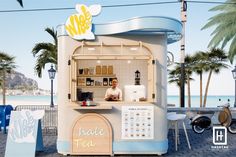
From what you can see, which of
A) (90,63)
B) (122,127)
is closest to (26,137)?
(122,127)

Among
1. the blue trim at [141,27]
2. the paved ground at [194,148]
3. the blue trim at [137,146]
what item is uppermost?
the blue trim at [141,27]

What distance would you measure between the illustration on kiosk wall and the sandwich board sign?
6.62 ft

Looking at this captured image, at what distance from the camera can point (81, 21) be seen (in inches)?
289

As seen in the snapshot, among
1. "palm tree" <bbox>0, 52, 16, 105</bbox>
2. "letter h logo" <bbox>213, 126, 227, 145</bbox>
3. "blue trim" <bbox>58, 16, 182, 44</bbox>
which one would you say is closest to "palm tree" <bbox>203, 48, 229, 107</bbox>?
"palm tree" <bbox>0, 52, 16, 105</bbox>

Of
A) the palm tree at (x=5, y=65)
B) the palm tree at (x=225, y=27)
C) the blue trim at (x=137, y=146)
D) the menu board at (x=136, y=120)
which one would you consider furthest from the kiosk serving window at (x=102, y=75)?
the palm tree at (x=5, y=65)

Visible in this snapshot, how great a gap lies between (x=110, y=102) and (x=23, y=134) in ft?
6.86

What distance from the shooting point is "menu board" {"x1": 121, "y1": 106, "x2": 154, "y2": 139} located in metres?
7.43

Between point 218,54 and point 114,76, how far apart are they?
21.7 m

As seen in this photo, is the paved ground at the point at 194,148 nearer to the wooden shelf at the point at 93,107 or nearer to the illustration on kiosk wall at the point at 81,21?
the wooden shelf at the point at 93,107

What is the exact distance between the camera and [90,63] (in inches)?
381

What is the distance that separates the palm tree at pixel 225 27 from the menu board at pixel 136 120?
39.9 feet

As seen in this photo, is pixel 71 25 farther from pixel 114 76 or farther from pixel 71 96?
pixel 114 76
